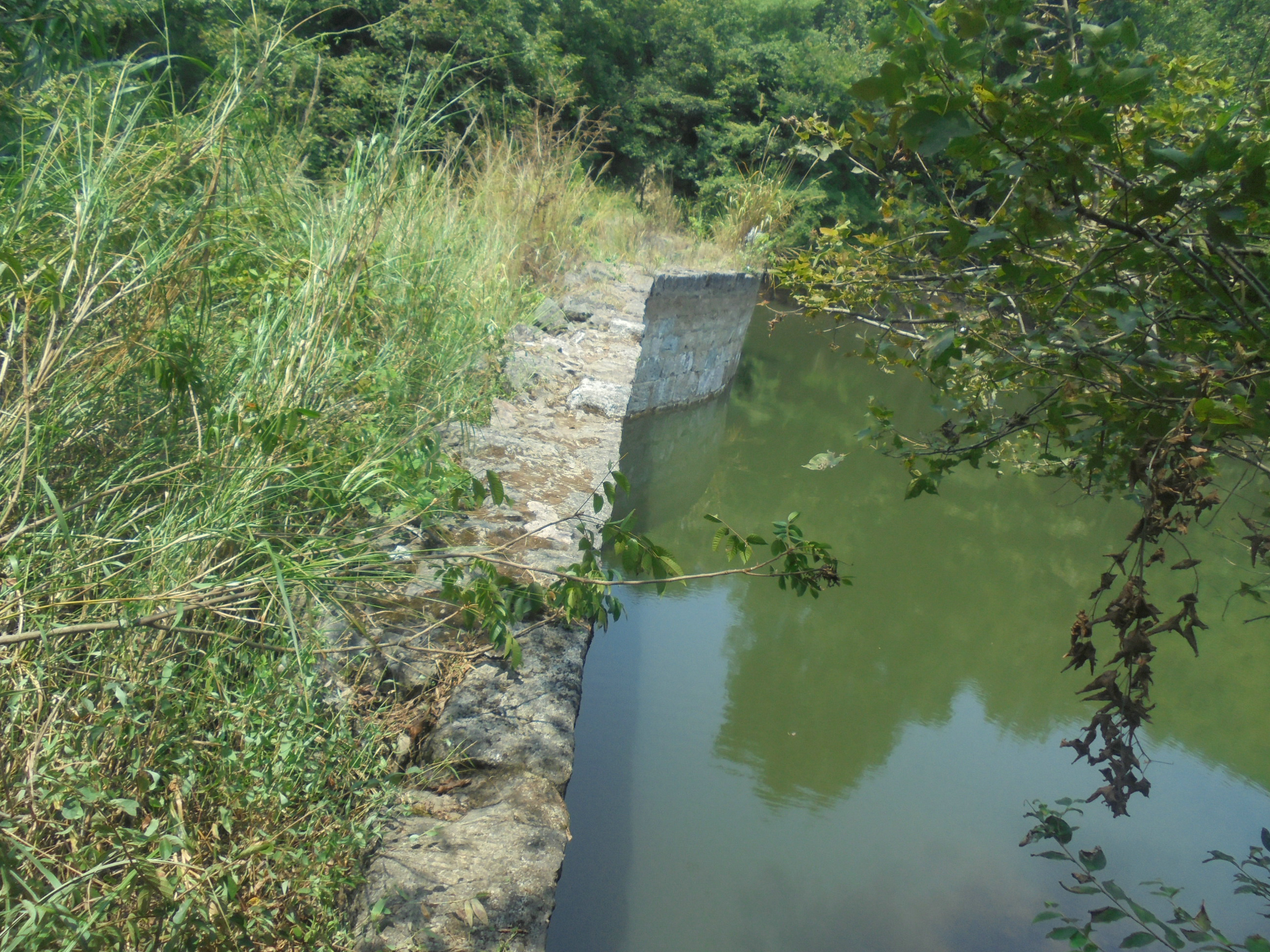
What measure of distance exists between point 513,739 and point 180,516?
2.84ft

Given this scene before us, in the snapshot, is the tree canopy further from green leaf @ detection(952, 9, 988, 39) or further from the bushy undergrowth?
the bushy undergrowth

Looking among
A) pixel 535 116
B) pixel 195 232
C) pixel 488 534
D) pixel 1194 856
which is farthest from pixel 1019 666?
pixel 535 116

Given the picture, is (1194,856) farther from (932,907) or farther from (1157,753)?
(932,907)

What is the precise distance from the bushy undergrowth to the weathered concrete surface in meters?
0.12

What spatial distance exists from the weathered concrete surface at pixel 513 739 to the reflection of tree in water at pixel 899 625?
3.82 feet

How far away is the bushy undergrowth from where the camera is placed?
4.04ft

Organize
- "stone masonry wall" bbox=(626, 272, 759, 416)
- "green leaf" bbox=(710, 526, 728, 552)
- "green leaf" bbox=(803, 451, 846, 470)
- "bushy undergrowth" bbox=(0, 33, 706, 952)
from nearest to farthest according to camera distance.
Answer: "bushy undergrowth" bbox=(0, 33, 706, 952)
"green leaf" bbox=(710, 526, 728, 552)
"green leaf" bbox=(803, 451, 846, 470)
"stone masonry wall" bbox=(626, 272, 759, 416)

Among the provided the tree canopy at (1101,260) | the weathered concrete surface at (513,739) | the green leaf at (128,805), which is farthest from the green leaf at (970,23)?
the green leaf at (128,805)

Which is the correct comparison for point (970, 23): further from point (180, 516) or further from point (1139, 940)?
point (180, 516)

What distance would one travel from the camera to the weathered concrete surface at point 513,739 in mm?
1499

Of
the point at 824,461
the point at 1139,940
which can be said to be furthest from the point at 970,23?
the point at 1139,940

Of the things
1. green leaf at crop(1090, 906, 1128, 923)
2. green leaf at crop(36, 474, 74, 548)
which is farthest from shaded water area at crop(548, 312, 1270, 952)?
green leaf at crop(36, 474, 74, 548)

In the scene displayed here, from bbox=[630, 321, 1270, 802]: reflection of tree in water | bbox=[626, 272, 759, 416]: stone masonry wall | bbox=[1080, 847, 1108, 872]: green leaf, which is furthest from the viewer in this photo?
bbox=[626, 272, 759, 416]: stone masonry wall

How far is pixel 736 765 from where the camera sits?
10.9 feet
